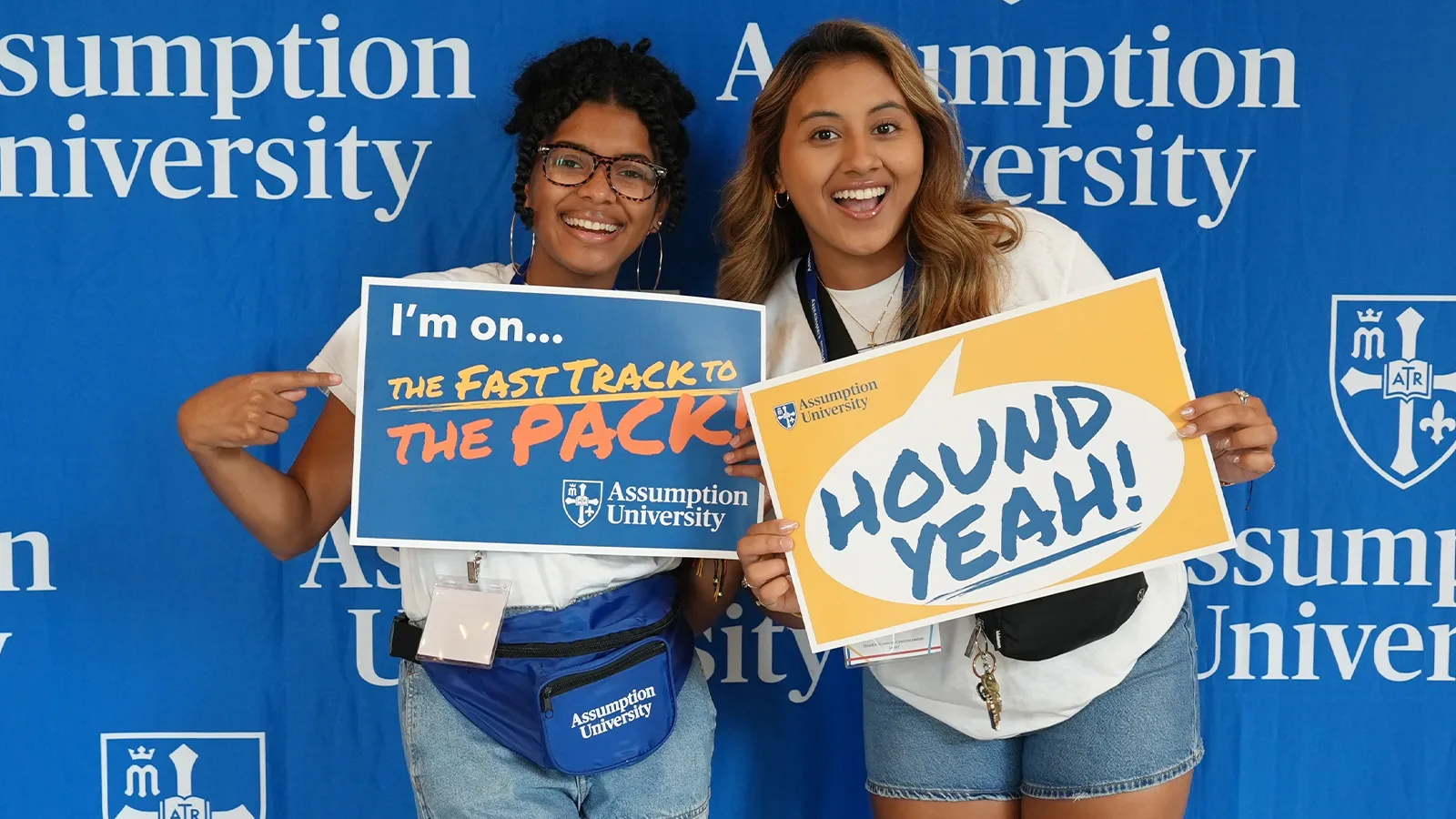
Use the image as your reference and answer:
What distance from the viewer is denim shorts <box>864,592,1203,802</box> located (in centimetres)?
146

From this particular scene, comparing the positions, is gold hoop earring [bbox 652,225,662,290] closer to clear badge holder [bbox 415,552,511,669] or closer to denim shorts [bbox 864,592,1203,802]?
clear badge holder [bbox 415,552,511,669]

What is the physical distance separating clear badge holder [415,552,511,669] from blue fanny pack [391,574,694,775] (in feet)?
0.12

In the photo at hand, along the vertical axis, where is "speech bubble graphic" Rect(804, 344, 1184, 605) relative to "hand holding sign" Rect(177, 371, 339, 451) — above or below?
below

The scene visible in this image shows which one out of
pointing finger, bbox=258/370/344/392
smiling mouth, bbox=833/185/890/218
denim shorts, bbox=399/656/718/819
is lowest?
denim shorts, bbox=399/656/718/819

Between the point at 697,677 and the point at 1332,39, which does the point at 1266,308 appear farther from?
the point at 697,677

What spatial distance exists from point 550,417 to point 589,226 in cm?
29

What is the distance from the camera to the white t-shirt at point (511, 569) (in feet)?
4.90

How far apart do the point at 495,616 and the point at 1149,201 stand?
1.33 meters

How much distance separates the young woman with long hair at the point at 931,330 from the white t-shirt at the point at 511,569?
22 cm

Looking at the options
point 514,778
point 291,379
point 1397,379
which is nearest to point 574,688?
point 514,778

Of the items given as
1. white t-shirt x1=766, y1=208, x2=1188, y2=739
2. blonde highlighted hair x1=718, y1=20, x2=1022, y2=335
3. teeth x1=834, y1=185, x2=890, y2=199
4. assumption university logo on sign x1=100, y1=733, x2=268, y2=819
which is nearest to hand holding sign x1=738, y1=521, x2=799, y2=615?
white t-shirt x1=766, y1=208, x2=1188, y2=739

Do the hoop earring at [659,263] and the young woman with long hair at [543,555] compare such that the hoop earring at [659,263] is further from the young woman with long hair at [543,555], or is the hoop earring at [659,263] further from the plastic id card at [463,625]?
the plastic id card at [463,625]

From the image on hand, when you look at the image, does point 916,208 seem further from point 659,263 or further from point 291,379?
point 291,379

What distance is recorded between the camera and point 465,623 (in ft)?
4.73
